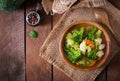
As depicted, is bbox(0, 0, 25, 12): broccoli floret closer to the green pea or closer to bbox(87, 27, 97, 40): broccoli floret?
the green pea

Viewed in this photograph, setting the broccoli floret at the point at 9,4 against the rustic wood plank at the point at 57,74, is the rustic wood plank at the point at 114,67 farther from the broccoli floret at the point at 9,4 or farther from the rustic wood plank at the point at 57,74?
the broccoli floret at the point at 9,4

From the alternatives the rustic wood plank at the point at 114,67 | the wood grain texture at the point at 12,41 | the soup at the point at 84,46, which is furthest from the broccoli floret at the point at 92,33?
the wood grain texture at the point at 12,41

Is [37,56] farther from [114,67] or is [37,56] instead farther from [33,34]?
[114,67]

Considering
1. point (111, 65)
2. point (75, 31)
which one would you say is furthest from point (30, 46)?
point (111, 65)

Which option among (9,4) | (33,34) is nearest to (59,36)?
(33,34)

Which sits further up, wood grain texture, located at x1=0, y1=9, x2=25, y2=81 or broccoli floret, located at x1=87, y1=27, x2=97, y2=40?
broccoli floret, located at x1=87, y1=27, x2=97, y2=40

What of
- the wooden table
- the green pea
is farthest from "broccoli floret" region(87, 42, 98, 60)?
the green pea
